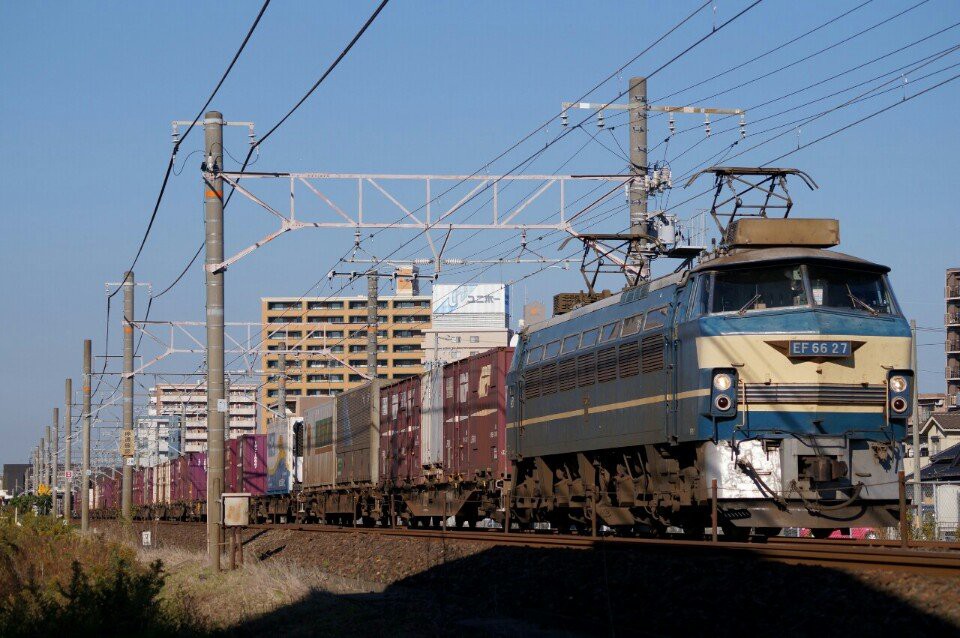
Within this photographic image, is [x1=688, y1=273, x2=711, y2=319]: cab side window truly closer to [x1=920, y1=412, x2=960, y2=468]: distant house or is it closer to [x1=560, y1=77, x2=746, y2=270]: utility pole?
[x1=560, y1=77, x2=746, y2=270]: utility pole

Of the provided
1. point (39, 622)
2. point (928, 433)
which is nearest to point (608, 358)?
point (39, 622)

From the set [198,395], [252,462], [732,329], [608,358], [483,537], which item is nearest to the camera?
[732,329]

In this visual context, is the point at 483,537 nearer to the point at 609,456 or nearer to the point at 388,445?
the point at 609,456

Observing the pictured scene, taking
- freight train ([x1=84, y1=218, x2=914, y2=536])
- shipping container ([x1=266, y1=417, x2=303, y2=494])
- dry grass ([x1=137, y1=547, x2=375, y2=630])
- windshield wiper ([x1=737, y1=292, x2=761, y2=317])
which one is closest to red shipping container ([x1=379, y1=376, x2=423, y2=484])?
dry grass ([x1=137, y1=547, x2=375, y2=630])

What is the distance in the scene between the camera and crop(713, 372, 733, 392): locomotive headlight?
1666 cm

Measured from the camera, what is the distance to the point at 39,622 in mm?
17547

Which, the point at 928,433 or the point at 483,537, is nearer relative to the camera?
the point at 483,537

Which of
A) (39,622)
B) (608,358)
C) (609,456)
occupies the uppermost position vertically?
(608,358)

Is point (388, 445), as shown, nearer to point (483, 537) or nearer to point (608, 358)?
point (483, 537)

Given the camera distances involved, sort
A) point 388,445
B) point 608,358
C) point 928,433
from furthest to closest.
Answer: point 928,433 → point 388,445 → point 608,358

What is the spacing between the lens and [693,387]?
17000mm

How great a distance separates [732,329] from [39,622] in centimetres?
1042

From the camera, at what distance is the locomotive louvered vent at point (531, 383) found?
2358cm

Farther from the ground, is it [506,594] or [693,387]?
[693,387]
